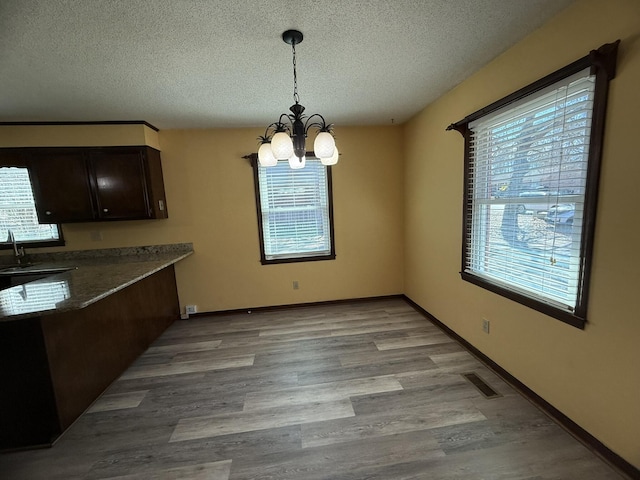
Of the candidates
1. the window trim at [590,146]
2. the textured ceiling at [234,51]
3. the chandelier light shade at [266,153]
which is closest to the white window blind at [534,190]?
the window trim at [590,146]

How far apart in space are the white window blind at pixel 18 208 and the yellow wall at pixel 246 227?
0.33 metres

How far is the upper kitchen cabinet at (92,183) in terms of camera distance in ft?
9.21

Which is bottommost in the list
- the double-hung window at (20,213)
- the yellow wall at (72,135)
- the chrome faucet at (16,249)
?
the chrome faucet at (16,249)

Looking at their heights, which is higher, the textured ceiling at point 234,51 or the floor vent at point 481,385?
the textured ceiling at point 234,51

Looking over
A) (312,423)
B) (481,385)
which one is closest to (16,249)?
(312,423)

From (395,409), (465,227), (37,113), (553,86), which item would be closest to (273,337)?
(395,409)

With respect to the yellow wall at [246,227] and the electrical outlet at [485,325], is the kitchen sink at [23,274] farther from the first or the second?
the electrical outlet at [485,325]

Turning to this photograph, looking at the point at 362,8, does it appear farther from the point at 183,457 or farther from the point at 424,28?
the point at 183,457

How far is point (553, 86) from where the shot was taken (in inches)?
60.6

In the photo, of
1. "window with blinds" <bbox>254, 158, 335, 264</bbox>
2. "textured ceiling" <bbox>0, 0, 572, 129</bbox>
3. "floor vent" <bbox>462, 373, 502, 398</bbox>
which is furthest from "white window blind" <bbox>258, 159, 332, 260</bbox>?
"floor vent" <bbox>462, 373, 502, 398</bbox>

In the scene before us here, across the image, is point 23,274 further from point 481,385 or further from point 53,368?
point 481,385

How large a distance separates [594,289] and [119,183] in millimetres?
4192

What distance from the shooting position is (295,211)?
352 centimetres

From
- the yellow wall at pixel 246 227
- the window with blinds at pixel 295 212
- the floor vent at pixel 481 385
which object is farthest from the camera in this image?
the window with blinds at pixel 295 212
